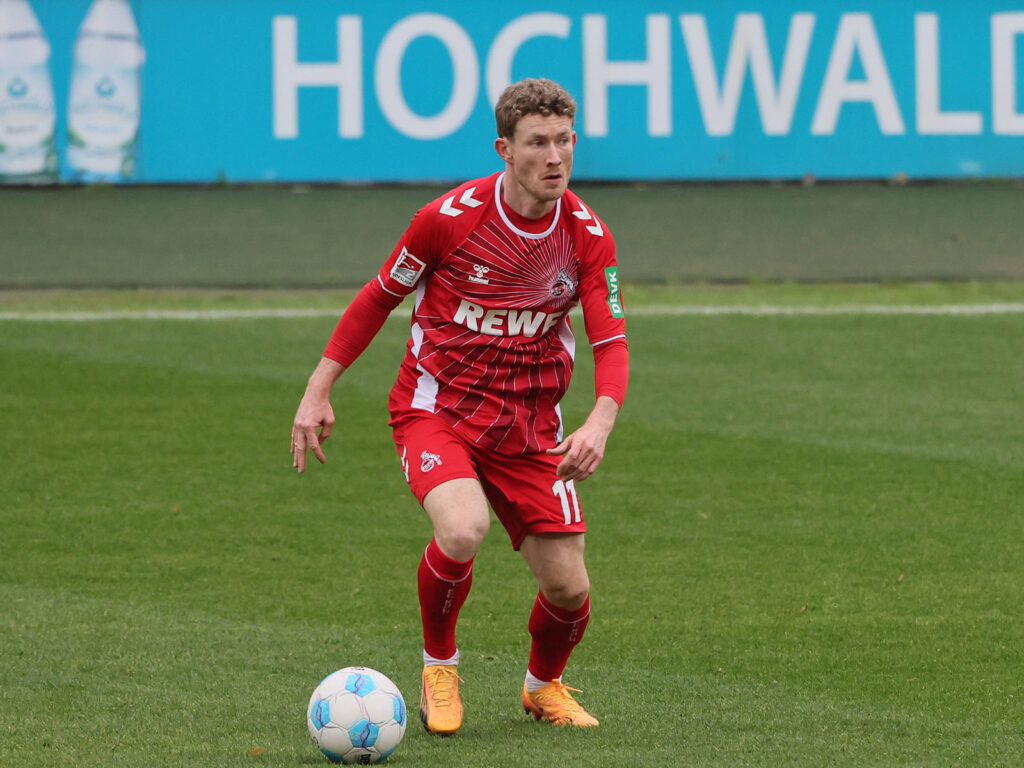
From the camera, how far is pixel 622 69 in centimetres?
1519

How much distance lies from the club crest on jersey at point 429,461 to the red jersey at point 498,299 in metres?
0.14

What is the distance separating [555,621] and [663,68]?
11.1 metres

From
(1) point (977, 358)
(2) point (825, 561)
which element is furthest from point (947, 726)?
(1) point (977, 358)

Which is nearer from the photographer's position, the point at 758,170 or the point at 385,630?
the point at 385,630

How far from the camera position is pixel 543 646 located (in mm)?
4867

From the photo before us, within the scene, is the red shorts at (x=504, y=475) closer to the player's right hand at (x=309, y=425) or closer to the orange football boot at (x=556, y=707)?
the player's right hand at (x=309, y=425)

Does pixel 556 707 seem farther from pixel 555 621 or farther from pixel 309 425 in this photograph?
pixel 309 425

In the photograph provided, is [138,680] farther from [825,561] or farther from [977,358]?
[977,358]

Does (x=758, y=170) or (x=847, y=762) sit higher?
(x=758, y=170)

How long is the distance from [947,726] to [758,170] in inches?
445

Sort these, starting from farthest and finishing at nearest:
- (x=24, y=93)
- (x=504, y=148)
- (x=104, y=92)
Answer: (x=104, y=92) < (x=24, y=93) < (x=504, y=148)

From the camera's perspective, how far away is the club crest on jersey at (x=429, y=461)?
15.2ft

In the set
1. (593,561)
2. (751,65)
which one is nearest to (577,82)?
(751,65)

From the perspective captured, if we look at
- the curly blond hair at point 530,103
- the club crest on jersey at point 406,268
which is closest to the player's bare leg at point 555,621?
the club crest on jersey at point 406,268
